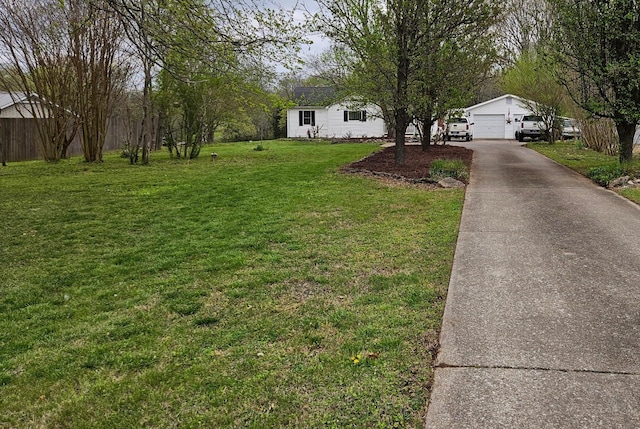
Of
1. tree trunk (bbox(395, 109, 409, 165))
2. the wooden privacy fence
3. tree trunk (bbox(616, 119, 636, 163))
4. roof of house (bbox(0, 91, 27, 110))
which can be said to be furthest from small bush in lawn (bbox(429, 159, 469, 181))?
roof of house (bbox(0, 91, 27, 110))

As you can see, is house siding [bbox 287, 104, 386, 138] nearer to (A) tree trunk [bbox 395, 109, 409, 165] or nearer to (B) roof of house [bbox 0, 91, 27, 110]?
(B) roof of house [bbox 0, 91, 27, 110]

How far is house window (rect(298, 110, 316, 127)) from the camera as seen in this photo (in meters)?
32.9

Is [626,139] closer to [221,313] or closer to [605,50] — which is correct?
[605,50]

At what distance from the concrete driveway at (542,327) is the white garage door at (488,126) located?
99.4 feet

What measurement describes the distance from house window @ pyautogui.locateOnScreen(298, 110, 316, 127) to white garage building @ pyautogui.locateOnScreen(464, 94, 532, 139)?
1079 cm

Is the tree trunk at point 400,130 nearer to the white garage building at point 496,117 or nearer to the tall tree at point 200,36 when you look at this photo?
the tall tree at point 200,36

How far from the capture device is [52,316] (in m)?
3.76

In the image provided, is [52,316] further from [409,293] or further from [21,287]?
[409,293]

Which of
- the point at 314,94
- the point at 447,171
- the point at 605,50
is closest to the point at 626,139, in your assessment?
the point at 605,50

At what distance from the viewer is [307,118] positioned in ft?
109

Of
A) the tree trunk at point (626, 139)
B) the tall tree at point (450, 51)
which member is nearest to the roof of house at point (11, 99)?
the tall tree at point (450, 51)

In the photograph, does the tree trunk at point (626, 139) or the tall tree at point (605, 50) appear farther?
the tree trunk at point (626, 139)

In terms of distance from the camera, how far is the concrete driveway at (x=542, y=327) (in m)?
2.41

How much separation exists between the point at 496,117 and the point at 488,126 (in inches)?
32.1
